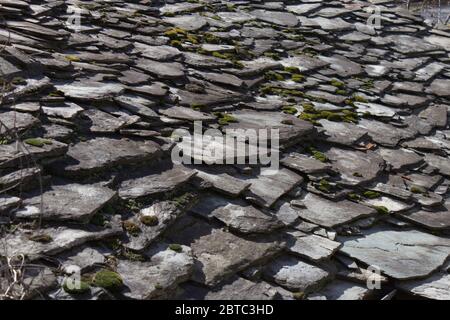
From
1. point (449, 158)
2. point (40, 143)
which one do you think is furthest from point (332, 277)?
point (449, 158)

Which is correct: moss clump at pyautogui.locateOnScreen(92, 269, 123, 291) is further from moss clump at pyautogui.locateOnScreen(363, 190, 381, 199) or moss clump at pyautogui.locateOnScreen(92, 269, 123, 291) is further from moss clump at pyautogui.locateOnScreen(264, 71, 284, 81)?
moss clump at pyautogui.locateOnScreen(264, 71, 284, 81)

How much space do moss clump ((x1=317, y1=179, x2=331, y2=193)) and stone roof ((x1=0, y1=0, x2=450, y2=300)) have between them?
19 mm

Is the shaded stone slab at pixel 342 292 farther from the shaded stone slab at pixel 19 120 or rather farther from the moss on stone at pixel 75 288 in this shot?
the shaded stone slab at pixel 19 120

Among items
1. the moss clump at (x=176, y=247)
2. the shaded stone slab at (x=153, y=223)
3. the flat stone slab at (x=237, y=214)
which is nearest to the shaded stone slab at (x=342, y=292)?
the flat stone slab at (x=237, y=214)

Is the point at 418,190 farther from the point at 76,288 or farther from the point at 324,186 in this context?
the point at 76,288

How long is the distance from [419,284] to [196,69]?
10.7 ft

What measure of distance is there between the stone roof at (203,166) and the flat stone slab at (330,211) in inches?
0.7

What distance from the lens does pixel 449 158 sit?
6730mm

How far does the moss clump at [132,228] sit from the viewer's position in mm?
3889

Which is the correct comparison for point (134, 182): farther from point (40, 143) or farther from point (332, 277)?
point (332, 277)

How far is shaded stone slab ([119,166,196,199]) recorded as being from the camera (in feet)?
13.9

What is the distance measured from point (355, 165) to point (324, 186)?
0.68m

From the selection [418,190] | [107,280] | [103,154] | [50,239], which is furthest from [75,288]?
[418,190]

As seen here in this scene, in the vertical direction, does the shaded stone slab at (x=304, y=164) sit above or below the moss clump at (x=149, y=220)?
below
